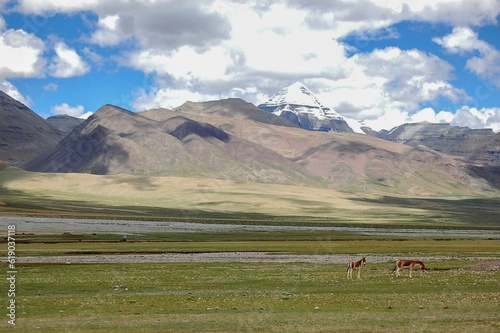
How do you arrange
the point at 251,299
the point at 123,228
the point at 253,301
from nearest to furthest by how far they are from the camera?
the point at 253,301
the point at 251,299
the point at 123,228

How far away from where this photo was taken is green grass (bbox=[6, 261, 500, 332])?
23.6m

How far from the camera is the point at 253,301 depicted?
1169 inches

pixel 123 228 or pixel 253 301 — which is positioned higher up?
pixel 253 301

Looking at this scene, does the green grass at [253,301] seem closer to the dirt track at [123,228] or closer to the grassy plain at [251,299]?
the grassy plain at [251,299]

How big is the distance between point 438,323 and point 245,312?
7.64 meters

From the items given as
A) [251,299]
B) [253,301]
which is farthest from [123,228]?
[253,301]

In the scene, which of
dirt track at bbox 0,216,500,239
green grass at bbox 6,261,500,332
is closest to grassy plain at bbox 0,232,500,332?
green grass at bbox 6,261,500,332

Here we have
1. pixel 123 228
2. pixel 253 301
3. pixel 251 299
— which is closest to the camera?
pixel 253 301

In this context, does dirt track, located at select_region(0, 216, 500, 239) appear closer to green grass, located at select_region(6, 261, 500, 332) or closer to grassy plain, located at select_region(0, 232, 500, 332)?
grassy plain, located at select_region(0, 232, 500, 332)

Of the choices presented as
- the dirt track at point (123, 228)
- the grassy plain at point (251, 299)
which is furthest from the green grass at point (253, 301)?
the dirt track at point (123, 228)

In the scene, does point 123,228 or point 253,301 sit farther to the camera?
point 123,228

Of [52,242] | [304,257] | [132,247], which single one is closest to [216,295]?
[304,257]

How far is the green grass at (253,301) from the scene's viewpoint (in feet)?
77.4

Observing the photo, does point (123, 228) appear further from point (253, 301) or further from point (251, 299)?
point (253, 301)
